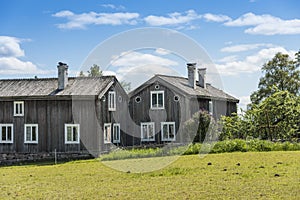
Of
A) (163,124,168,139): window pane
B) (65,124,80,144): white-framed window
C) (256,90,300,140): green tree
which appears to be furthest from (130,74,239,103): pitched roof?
(65,124,80,144): white-framed window

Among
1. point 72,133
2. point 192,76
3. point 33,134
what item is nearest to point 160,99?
point 192,76

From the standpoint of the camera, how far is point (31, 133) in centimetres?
3253

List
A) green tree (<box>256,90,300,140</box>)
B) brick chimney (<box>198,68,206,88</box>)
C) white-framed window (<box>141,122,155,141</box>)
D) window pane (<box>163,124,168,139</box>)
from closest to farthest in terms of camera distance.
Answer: green tree (<box>256,90,300,140</box>) < window pane (<box>163,124,168,139</box>) < white-framed window (<box>141,122,155,141</box>) < brick chimney (<box>198,68,206,88</box>)

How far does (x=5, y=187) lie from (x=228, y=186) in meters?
8.28

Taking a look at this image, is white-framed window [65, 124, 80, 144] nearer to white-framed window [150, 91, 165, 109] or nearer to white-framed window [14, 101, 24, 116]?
white-framed window [14, 101, 24, 116]

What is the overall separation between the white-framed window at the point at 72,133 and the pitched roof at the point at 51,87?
231cm

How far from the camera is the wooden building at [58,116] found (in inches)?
1246

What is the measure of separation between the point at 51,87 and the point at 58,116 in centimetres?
249

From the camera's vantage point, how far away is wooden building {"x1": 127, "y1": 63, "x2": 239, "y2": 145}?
37125 millimetres

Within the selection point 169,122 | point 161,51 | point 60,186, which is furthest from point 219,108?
point 60,186

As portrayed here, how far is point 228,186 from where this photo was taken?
14.2 m

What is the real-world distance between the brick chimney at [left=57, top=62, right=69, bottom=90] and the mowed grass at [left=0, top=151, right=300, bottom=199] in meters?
12.4

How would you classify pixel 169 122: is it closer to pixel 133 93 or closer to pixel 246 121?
pixel 133 93

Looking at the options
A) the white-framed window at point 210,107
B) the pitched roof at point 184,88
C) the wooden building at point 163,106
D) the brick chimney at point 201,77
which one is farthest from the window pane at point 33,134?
the brick chimney at point 201,77
